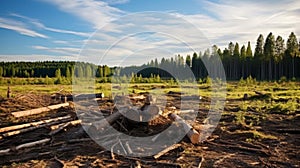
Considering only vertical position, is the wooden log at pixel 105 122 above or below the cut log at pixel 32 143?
above

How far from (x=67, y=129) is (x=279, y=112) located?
10656 millimetres

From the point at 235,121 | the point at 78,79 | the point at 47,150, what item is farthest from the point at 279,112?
the point at 78,79

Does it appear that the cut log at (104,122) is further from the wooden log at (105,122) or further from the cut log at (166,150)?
the cut log at (166,150)

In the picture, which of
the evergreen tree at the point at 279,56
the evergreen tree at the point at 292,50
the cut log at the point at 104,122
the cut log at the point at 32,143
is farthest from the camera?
the evergreen tree at the point at 279,56

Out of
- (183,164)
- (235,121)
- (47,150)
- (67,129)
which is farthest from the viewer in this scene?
(235,121)

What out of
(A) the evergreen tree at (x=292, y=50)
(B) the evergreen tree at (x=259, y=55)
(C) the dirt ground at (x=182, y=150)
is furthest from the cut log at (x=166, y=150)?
(B) the evergreen tree at (x=259, y=55)

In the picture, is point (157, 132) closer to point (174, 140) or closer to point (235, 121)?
point (174, 140)

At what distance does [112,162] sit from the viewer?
7312mm

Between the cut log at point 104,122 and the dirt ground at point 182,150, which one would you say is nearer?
the dirt ground at point 182,150

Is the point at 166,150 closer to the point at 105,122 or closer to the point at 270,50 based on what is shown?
the point at 105,122

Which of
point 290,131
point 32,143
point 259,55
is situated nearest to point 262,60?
point 259,55

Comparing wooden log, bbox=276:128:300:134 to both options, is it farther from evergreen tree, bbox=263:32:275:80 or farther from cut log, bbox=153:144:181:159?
evergreen tree, bbox=263:32:275:80

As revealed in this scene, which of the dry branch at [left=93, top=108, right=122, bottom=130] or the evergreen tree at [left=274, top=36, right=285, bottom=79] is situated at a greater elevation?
the evergreen tree at [left=274, top=36, right=285, bottom=79]

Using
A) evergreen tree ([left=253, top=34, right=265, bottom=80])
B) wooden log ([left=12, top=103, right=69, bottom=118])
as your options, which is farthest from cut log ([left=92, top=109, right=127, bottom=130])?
evergreen tree ([left=253, top=34, right=265, bottom=80])
